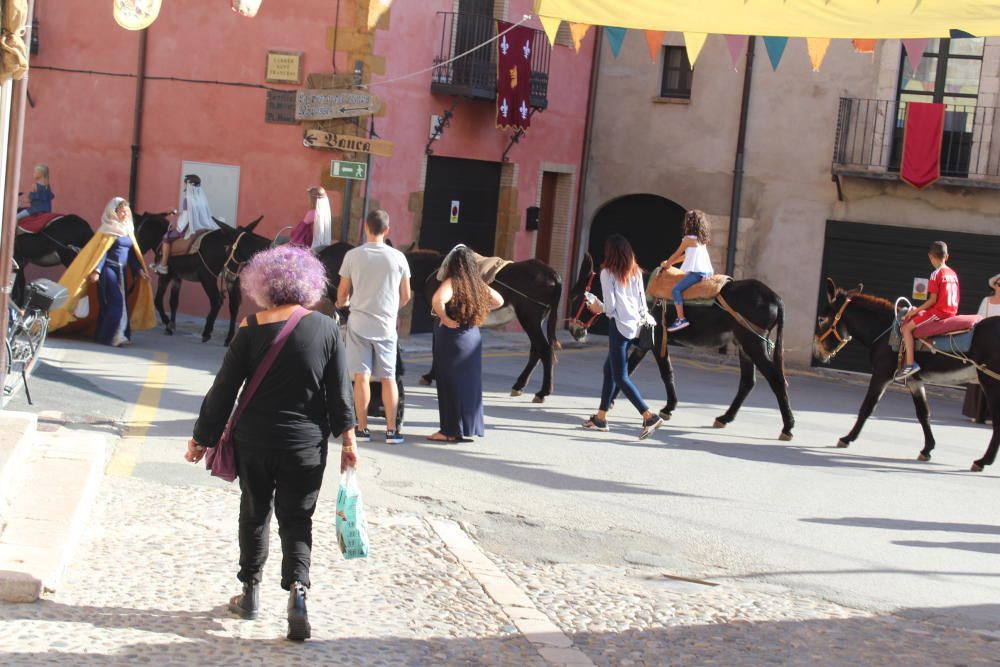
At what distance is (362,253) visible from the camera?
10.9m

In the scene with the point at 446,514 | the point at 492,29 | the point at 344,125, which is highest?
the point at 492,29

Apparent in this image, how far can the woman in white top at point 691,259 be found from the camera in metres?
14.2

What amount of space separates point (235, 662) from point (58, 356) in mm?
9791

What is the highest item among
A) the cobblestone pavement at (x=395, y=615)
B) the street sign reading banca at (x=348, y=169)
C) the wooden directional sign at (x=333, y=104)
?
the wooden directional sign at (x=333, y=104)

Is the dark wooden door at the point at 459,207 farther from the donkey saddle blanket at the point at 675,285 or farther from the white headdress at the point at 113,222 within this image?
the donkey saddle blanket at the point at 675,285

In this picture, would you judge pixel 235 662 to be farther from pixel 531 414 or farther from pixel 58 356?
pixel 58 356

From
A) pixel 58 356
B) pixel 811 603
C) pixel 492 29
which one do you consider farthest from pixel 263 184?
pixel 811 603

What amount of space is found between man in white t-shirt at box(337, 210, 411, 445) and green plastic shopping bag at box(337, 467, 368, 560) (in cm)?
456

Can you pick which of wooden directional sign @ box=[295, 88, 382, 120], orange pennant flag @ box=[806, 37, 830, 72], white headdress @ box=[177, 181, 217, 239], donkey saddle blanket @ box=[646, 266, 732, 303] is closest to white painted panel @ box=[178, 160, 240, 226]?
white headdress @ box=[177, 181, 217, 239]

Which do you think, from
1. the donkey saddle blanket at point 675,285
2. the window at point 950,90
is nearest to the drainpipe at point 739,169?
the window at point 950,90

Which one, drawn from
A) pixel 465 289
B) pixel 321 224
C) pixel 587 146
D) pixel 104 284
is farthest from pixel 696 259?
pixel 587 146

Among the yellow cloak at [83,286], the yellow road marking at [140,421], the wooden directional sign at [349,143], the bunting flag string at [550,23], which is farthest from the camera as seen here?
the wooden directional sign at [349,143]

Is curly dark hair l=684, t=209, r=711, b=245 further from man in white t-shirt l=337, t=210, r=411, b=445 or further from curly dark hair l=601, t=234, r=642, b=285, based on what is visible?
man in white t-shirt l=337, t=210, r=411, b=445

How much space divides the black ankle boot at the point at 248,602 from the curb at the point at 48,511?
2.85 ft
